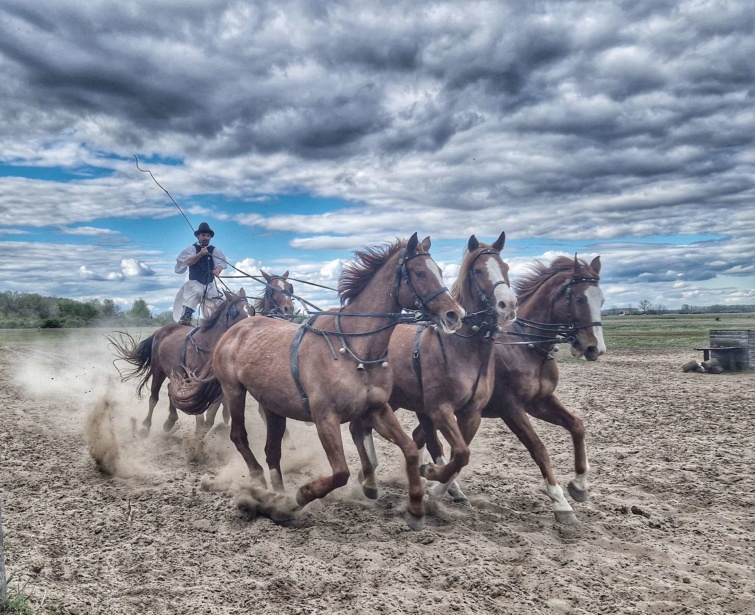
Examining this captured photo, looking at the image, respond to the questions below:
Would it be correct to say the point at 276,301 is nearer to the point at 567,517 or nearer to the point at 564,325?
the point at 564,325

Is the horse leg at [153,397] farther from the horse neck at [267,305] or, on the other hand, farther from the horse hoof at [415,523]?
the horse hoof at [415,523]

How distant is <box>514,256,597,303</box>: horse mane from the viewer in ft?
19.9

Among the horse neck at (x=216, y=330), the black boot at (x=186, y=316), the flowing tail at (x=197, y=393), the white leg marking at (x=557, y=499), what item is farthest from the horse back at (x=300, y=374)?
the black boot at (x=186, y=316)

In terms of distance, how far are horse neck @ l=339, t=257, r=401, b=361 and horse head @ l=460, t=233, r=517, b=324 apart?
0.81 metres

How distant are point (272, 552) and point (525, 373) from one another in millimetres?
2953

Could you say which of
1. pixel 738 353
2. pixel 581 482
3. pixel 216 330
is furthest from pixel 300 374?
pixel 738 353

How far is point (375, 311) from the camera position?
217 inches

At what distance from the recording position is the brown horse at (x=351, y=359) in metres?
5.16

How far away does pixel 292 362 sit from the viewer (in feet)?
18.3

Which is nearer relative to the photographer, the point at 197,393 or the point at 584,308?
the point at 584,308

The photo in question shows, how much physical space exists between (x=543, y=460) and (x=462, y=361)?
1258mm

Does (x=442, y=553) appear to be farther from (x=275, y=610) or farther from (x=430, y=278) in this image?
(x=430, y=278)

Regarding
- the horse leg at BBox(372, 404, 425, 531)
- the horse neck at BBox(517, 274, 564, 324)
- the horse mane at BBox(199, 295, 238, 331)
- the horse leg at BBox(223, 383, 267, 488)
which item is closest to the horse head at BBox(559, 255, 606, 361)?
the horse neck at BBox(517, 274, 564, 324)

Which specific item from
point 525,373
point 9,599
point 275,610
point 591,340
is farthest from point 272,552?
point 591,340
